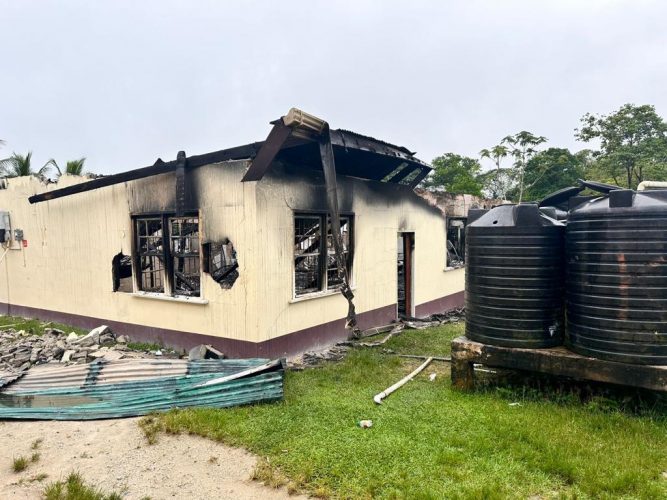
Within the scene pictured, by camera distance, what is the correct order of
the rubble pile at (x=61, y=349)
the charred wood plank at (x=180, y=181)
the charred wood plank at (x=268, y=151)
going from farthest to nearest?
the rubble pile at (x=61, y=349) < the charred wood plank at (x=180, y=181) < the charred wood plank at (x=268, y=151)

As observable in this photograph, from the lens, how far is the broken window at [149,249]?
785cm

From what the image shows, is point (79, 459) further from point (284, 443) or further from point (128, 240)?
point (128, 240)

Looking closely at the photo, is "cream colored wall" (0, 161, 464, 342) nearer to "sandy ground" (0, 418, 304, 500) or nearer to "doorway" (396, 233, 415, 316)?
"doorway" (396, 233, 415, 316)

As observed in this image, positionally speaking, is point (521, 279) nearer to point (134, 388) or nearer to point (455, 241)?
point (134, 388)

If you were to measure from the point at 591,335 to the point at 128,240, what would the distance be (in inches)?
292

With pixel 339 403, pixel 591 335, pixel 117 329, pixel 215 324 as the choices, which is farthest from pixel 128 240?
pixel 591 335

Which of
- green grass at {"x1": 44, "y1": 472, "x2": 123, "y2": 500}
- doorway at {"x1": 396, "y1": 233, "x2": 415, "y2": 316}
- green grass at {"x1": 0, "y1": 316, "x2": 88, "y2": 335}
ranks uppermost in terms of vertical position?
doorway at {"x1": 396, "y1": 233, "x2": 415, "y2": 316}

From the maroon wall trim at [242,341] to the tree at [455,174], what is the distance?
24.9 metres

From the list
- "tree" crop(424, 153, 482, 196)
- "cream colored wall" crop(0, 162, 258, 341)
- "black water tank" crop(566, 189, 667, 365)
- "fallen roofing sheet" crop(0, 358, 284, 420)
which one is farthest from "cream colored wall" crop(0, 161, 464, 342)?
"tree" crop(424, 153, 482, 196)

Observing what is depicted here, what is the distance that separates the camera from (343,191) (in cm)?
807

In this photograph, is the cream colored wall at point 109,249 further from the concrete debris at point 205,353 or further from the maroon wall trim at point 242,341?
the concrete debris at point 205,353

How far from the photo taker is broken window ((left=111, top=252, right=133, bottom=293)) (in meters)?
8.32

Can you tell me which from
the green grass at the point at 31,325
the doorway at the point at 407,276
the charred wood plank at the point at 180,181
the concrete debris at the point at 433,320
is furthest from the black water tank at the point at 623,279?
the green grass at the point at 31,325

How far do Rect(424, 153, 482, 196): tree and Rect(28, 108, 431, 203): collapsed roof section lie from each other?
79.6 feet
